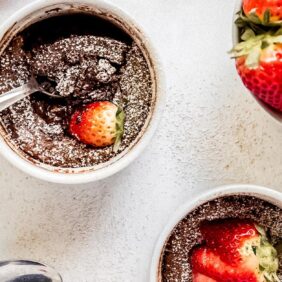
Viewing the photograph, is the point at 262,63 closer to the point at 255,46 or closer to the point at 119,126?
the point at 255,46

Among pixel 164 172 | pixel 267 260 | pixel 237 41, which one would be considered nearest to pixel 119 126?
pixel 164 172

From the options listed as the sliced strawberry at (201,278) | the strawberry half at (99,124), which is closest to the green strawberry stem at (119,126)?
the strawberry half at (99,124)

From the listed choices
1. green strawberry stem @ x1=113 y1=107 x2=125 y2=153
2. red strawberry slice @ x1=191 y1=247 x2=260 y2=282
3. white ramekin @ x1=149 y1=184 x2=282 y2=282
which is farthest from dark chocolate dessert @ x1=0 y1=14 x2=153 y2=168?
red strawberry slice @ x1=191 y1=247 x2=260 y2=282

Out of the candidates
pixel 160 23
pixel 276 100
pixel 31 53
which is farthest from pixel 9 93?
pixel 276 100

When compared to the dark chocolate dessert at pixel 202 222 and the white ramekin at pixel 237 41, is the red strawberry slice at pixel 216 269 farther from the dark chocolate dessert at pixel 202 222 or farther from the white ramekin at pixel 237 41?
the white ramekin at pixel 237 41

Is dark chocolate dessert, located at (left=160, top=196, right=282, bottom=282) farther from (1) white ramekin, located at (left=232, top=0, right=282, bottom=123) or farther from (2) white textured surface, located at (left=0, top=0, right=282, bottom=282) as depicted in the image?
(1) white ramekin, located at (left=232, top=0, right=282, bottom=123)
